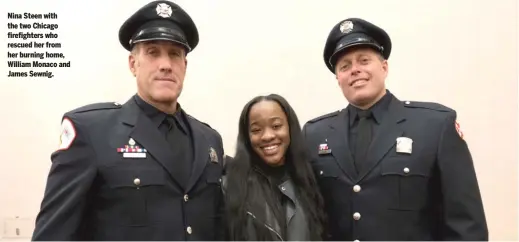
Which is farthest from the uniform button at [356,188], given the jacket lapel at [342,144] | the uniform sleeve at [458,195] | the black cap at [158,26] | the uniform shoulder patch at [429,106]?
the black cap at [158,26]

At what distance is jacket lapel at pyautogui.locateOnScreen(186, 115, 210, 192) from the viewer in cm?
129

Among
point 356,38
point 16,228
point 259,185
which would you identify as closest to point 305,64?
point 356,38

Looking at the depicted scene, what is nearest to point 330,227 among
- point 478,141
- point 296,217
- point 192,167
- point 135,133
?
point 296,217

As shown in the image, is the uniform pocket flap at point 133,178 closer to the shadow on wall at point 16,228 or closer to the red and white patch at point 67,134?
the red and white patch at point 67,134

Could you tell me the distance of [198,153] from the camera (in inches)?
53.3

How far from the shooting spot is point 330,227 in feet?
4.79

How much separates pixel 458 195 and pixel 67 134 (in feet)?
Answer: 3.82

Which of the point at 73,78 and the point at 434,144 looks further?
the point at 73,78

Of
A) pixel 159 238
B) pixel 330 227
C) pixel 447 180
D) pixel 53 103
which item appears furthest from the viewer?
pixel 53 103

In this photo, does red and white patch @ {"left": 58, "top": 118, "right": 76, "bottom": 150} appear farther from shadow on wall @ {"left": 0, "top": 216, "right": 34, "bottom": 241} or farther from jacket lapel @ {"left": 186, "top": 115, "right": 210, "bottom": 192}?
shadow on wall @ {"left": 0, "top": 216, "right": 34, "bottom": 241}

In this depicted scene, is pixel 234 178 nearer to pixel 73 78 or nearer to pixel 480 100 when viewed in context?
pixel 73 78

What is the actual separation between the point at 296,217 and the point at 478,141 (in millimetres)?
1161
